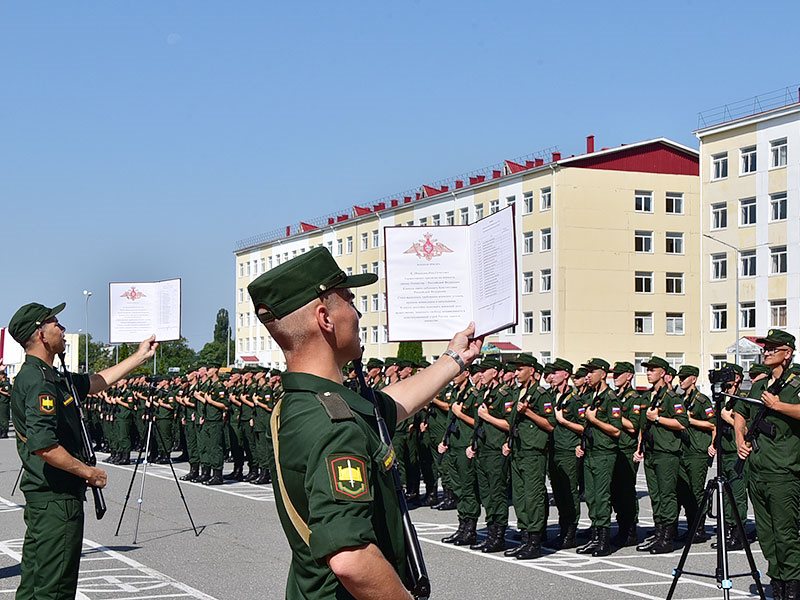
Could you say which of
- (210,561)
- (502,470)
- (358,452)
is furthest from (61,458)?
(502,470)

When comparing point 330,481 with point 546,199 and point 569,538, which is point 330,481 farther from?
point 546,199

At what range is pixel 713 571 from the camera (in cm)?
1084

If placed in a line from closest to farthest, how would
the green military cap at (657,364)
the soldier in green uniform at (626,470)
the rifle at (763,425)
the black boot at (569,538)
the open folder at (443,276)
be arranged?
the open folder at (443,276) < the rifle at (763,425) < the black boot at (569,538) < the soldier in green uniform at (626,470) < the green military cap at (657,364)

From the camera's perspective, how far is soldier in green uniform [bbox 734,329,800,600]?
29.7 ft

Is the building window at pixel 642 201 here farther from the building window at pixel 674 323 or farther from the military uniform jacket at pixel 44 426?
the military uniform jacket at pixel 44 426

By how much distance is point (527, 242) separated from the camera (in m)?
62.5

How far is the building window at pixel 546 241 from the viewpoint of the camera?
199ft

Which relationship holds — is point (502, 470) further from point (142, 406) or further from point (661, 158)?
point (661, 158)

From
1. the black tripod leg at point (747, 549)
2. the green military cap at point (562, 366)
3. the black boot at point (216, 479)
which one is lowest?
the black boot at point (216, 479)

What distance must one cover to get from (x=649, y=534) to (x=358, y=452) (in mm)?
10977

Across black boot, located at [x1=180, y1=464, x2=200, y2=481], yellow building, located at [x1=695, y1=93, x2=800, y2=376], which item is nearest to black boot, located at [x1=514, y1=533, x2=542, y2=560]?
black boot, located at [x1=180, y1=464, x2=200, y2=481]

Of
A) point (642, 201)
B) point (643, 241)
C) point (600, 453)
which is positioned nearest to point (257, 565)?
point (600, 453)

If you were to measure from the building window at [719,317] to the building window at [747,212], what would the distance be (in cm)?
422

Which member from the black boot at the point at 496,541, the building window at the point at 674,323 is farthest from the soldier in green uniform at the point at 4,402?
the building window at the point at 674,323
